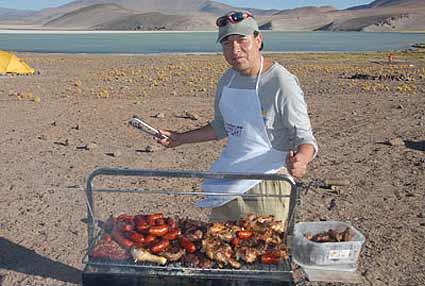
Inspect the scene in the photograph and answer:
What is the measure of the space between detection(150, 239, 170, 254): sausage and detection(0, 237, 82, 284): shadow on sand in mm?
1905

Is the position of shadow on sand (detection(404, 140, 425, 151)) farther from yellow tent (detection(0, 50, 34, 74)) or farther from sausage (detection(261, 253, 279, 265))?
yellow tent (detection(0, 50, 34, 74))

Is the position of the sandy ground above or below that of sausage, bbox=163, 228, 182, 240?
below

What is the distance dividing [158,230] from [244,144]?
749 millimetres

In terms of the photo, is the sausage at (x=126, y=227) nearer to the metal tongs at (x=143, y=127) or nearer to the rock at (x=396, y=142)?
the metal tongs at (x=143, y=127)

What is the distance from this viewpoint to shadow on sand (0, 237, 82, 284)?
4828mm

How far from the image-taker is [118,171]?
2.98m

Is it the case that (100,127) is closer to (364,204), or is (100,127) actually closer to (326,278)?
(364,204)

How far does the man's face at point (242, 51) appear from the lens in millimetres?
3199

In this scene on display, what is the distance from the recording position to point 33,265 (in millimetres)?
5008

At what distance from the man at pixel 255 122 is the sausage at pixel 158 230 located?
0.46m

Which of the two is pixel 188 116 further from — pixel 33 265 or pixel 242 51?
pixel 242 51

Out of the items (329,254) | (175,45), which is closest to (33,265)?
(329,254)

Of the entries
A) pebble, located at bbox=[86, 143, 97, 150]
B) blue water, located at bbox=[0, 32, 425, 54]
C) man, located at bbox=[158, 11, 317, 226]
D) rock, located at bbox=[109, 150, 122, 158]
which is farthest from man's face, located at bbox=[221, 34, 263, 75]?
blue water, located at bbox=[0, 32, 425, 54]

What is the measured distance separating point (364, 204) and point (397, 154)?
8.31ft
